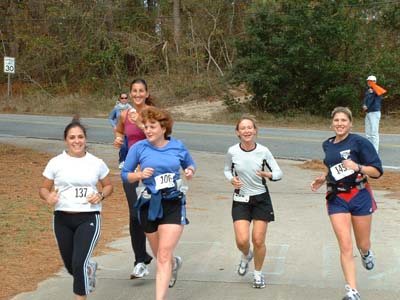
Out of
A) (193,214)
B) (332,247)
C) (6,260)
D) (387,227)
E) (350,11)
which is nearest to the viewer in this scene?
(6,260)

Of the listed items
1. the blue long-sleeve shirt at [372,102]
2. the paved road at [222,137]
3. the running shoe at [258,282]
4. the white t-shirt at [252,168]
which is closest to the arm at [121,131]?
the white t-shirt at [252,168]

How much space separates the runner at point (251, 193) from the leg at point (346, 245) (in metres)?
0.75

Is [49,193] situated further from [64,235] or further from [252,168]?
[252,168]

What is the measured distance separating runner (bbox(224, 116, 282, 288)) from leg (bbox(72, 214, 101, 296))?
1.57 meters

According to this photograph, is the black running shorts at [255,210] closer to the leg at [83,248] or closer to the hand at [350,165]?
the hand at [350,165]

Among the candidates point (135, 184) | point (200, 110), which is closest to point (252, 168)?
point (135, 184)

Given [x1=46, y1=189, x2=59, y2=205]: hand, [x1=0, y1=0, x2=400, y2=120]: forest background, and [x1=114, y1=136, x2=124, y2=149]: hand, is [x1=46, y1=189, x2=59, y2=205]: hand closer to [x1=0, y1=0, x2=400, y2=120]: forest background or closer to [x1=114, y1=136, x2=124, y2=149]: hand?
[x1=114, y1=136, x2=124, y2=149]: hand

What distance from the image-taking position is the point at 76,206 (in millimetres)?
5391

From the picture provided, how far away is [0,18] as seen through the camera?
160ft

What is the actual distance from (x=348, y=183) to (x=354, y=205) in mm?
200

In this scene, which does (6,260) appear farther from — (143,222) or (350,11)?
(350,11)

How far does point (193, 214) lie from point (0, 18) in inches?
1669

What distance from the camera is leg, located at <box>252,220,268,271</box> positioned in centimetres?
637

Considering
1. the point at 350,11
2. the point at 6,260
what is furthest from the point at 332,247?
the point at 350,11
